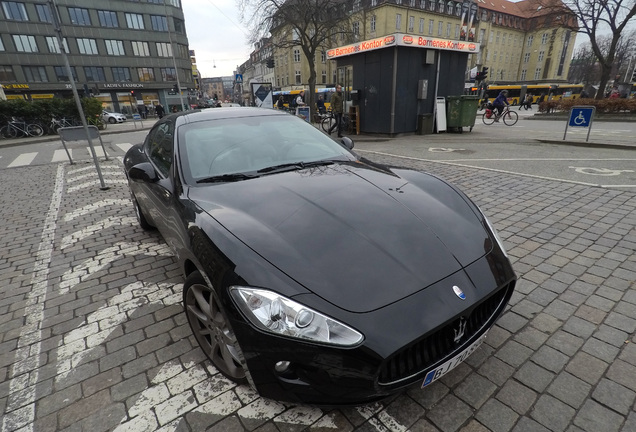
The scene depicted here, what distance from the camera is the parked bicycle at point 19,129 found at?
17062mm

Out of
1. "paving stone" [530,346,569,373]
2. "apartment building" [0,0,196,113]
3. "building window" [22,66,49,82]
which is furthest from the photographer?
"building window" [22,66,49,82]

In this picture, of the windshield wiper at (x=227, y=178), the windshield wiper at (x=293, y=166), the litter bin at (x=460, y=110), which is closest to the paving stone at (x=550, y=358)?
the windshield wiper at (x=293, y=166)

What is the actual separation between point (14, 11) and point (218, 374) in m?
62.2

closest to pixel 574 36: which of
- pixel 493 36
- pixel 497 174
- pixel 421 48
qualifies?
pixel 493 36

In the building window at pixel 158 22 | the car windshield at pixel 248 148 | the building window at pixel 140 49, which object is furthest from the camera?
the building window at pixel 158 22

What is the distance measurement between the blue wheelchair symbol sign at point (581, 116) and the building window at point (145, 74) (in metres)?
56.2

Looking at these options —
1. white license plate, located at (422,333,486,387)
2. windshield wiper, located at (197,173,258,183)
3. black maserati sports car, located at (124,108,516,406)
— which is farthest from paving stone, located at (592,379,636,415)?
windshield wiper, located at (197,173,258,183)

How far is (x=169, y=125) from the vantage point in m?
3.30

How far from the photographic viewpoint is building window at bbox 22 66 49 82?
43.6 meters

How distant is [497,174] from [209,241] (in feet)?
21.1

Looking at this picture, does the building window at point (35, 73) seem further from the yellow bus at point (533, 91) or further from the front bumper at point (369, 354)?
the front bumper at point (369, 354)

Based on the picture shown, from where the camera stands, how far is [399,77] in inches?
472

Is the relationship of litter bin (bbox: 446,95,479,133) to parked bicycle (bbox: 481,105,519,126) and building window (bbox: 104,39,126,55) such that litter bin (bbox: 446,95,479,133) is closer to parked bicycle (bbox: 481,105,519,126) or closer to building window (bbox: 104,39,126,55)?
parked bicycle (bbox: 481,105,519,126)

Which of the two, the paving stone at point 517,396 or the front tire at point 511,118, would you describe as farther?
the front tire at point 511,118
